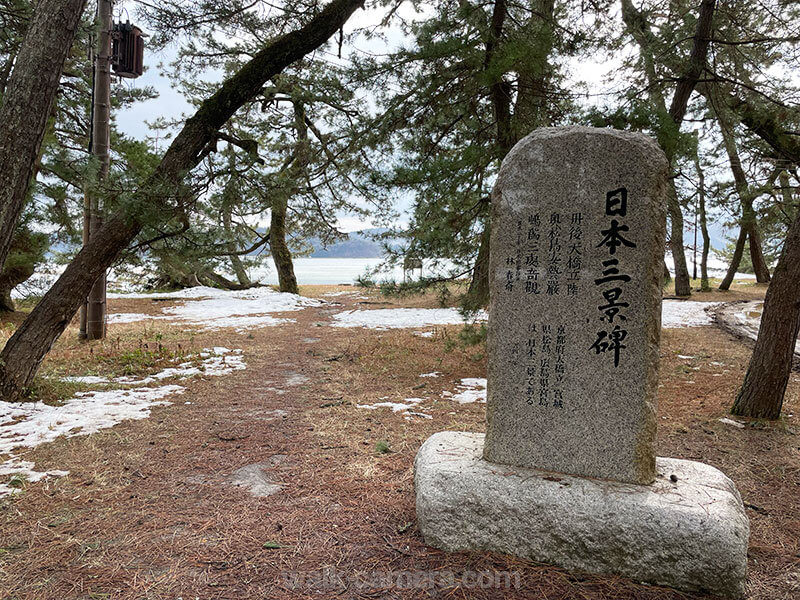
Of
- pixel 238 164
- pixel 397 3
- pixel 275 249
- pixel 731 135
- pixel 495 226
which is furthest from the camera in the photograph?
pixel 275 249

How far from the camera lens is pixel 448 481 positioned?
276 centimetres

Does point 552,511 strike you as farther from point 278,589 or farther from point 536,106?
point 536,106

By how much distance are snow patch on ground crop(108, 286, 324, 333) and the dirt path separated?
5.97 meters

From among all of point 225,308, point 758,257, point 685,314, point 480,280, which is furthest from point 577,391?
point 758,257

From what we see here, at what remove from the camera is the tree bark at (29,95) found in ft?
13.3

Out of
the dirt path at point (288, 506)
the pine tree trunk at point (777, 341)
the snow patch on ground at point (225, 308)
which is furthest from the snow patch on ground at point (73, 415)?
the pine tree trunk at point (777, 341)

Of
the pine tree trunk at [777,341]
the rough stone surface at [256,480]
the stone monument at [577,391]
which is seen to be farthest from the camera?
the pine tree trunk at [777,341]

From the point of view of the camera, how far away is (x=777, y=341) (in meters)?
4.63

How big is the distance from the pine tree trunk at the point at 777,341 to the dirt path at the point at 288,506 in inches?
10.9

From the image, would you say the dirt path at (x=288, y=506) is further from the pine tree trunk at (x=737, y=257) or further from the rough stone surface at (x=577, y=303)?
the pine tree trunk at (x=737, y=257)

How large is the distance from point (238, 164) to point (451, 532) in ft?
14.4

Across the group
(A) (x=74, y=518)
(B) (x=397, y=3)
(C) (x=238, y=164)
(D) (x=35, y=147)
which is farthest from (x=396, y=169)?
(A) (x=74, y=518)

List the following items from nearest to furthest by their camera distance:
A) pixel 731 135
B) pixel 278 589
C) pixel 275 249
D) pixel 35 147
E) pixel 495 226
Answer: pixel 278 589 < pixel 495 226 < pixel 35 147 < pixel 731 135 < pixel 275 249

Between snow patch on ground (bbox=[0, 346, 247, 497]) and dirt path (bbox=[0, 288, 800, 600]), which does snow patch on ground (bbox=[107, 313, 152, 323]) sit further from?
dirt path (bbox=[0, 288, 800, 600])
